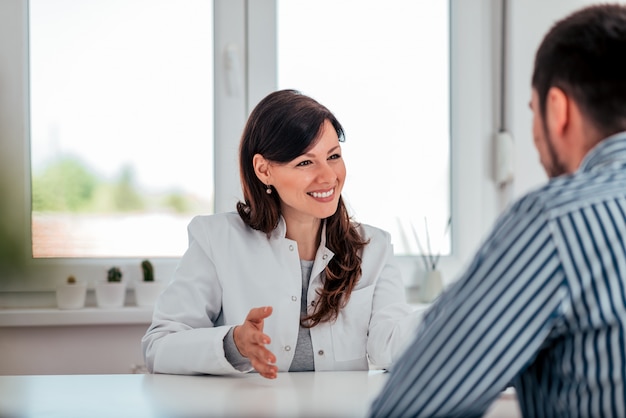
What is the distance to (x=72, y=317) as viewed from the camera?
2.44 meters

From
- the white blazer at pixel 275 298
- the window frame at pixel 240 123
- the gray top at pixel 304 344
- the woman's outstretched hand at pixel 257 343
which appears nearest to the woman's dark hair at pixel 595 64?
the woman's outstretched hand at pixel 257 343

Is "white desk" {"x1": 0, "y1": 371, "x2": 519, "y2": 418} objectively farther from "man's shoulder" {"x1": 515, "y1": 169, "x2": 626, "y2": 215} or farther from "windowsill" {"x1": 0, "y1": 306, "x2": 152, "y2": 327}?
"windowsill" {"x1": 0, "y1": 306, "x2": 152, "y2": 327}

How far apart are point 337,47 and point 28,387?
1736 millimetres

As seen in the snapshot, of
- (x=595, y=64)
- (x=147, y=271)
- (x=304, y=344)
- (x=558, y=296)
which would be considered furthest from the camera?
(x=147, y=271)

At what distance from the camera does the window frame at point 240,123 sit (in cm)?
254

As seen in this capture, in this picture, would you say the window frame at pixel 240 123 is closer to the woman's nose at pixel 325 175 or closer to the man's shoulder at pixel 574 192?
the woman's nose at pixel 325 175

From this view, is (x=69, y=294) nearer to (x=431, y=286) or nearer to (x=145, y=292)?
(x=145, y=292)

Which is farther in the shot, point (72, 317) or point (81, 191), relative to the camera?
point (81, 191)

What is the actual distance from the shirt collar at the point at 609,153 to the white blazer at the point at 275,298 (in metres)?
0.89

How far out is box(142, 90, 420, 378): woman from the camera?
1.82m

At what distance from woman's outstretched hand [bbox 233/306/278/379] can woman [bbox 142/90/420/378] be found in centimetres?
23

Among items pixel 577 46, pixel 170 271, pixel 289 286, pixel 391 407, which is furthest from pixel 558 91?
pixel 170 271

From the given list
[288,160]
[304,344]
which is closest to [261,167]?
[288,160]

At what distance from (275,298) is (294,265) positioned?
0.10m
